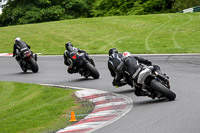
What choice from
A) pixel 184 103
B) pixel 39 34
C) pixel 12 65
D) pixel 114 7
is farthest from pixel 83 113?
pixel 114 7

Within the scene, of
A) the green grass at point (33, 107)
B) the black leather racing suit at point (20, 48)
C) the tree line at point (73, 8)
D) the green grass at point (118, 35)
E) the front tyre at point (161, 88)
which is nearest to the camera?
the green grass at point (33, 107)

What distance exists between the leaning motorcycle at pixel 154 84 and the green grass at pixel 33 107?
1703 millimetres

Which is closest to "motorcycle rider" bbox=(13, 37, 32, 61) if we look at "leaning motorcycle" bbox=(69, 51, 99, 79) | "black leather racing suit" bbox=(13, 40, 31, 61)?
"black leather racing suit" bbox=(13, 40, 31, 61)

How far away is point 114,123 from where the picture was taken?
7805 mm

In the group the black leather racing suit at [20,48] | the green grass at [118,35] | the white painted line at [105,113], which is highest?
the black leather racing suit at [20,48]

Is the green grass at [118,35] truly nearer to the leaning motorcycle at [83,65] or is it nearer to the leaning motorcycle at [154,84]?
the leaning motorcycle at [83,65]

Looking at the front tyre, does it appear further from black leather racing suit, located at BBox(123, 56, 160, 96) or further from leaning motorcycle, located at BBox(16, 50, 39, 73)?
leaning motorcycle, located at BBox(16, 50, 39, 73)

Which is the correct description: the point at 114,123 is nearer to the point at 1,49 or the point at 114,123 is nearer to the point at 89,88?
the point at 89,88

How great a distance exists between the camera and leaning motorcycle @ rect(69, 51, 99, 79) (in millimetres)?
14328

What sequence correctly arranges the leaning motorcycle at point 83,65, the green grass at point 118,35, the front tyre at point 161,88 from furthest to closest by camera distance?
the green grass at point 118,35, the leaning motorcycle at point 83,65, the front tyre at point 161,88

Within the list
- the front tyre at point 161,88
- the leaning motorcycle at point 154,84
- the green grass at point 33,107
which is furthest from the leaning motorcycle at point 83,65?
the front tyre at point 161,88

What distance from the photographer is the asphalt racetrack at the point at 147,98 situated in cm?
734

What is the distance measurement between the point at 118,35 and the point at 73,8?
29.7 metres

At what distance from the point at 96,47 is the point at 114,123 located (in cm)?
1919
